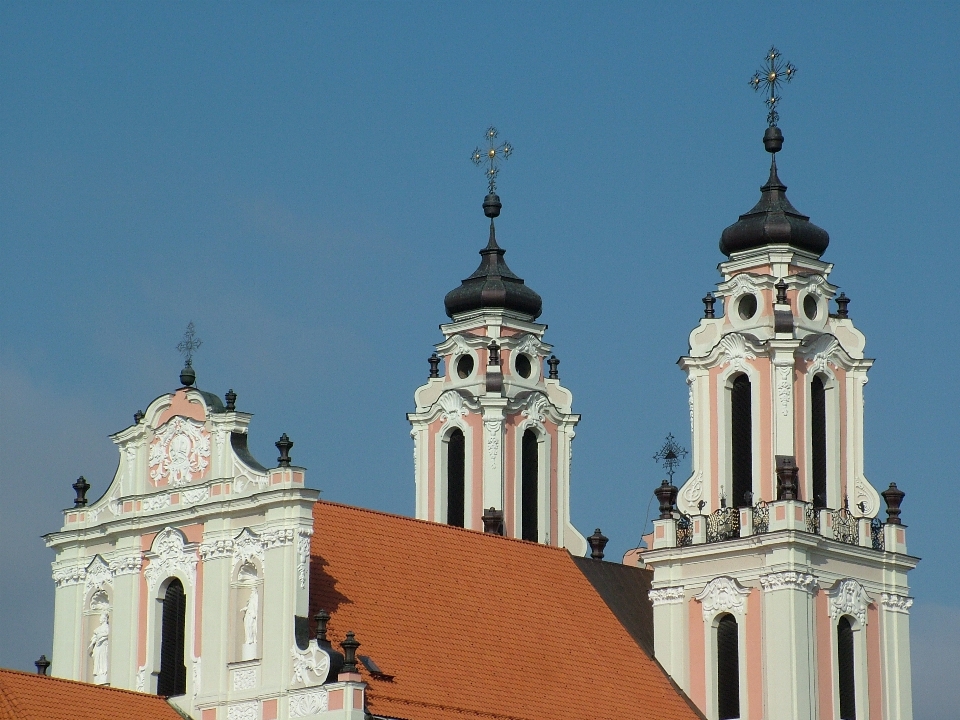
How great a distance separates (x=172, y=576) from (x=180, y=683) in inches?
70.8

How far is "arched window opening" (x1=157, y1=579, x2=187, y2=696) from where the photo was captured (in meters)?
43.2

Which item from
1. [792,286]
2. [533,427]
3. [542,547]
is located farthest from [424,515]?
[792,286]

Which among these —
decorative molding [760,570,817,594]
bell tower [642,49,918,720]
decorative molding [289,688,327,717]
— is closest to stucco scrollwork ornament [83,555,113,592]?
decorative molding [289,688,327,717]

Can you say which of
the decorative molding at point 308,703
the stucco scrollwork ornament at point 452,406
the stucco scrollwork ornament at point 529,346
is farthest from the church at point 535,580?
the stucco scrollwork ornament at point 529,346

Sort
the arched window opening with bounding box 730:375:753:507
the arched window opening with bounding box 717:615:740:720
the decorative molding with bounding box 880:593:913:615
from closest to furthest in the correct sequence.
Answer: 1. the arched window opening with bounding box 717:615:740:720
2. the arched window opening with bounding box 730:375:753:507
3. the decorative molding with bounding box 880:593:913:615

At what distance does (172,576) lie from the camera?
43.5m

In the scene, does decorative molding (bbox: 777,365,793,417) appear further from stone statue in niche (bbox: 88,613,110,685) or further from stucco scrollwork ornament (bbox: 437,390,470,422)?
stone statue in niche (bbox: 88,613,110,685)

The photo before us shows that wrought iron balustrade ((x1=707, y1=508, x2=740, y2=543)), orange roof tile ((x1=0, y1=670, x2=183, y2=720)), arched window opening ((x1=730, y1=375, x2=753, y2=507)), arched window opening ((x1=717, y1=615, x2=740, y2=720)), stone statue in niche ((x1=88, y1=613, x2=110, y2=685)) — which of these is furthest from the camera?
arched window opening ((x1=730, y1=375, x2=753, y2=507))

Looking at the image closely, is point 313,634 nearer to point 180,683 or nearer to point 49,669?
point 180,683

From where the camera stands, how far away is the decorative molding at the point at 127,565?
144 ft

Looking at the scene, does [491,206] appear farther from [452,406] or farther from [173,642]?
[173,642]

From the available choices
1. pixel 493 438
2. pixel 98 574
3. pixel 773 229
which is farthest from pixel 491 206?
pixel 98 574

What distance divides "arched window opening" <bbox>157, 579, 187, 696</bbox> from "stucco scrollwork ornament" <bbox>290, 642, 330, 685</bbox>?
256cm

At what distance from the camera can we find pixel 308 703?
4097cm
